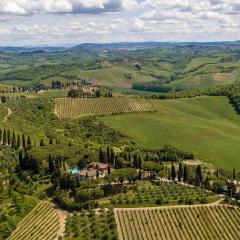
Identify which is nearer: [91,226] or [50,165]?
[91,226]

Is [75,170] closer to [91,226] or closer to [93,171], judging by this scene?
[93,171]

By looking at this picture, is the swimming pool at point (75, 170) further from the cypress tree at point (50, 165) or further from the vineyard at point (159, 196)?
the vineyard at point (159, 196)

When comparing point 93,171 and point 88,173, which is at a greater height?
point 88,173

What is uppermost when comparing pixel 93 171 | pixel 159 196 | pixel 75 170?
pixel 93 171

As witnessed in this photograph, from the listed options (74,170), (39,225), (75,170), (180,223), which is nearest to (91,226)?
(39,225)

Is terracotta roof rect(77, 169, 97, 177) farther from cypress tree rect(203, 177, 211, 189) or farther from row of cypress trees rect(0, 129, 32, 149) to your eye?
row of cypress trees rect(0, 129, 32, 149)

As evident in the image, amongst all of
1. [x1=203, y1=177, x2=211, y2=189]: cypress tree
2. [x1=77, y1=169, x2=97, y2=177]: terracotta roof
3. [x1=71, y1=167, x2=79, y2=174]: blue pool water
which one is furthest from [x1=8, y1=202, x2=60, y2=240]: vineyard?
[x1=203, y1=177, x2=211, y2=189]: cypress tree

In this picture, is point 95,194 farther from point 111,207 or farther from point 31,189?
point 31,189
